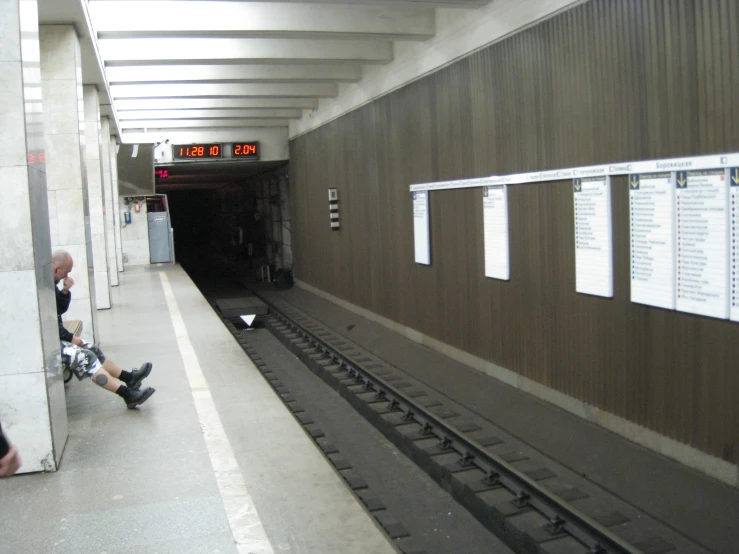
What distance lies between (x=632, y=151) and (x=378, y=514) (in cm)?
352

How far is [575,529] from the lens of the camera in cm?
511

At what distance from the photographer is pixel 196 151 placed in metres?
19.1

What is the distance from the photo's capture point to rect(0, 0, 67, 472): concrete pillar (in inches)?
170

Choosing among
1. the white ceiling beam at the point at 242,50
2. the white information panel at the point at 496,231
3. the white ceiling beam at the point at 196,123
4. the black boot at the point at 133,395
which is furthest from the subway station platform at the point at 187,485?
the white ceiling beam at the point at 196,123

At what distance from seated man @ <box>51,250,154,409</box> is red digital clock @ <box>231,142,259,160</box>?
43.0 feet

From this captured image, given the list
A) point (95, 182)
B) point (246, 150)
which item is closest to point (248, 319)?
point (95, 182)

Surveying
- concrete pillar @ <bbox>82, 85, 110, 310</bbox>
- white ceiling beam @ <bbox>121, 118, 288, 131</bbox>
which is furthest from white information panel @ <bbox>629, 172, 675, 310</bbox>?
white ceiling beam @ <bbox>121, 118, 288, 131</bbox>

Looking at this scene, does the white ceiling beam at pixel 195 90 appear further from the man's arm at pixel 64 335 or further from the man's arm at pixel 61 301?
the man's arm at pixel 64 335

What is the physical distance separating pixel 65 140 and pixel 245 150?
35.4 ft

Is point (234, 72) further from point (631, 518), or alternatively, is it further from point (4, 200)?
point (631, 518)

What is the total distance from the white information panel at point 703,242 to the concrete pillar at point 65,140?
6.56m

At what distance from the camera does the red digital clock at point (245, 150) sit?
63.4ft

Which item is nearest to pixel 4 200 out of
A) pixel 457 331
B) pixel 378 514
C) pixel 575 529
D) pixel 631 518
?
pixel 378 514

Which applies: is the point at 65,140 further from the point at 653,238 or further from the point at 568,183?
the point at 653,238
